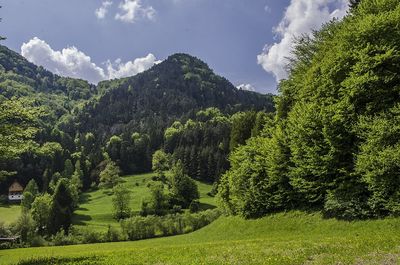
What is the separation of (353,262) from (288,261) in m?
2.96

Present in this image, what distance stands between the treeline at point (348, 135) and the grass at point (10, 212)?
12701 cm

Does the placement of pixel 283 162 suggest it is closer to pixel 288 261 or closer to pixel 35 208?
pixel 288 261

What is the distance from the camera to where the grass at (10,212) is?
152 metres

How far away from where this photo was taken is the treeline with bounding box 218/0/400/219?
35625mm

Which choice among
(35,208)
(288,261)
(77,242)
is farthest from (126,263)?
(35,208)

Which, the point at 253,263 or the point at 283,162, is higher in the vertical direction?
the point at 283,162

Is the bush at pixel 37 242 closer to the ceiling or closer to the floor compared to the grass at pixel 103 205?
closer to the floor

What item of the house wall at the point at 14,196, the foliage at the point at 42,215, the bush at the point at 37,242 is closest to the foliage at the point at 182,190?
the foliage at the point at 42,215

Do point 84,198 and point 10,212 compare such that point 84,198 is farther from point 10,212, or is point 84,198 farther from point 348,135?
point 348,135

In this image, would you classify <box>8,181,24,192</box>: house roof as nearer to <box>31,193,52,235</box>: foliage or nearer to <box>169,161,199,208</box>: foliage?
<box>31,193,52,235</box>: foliage

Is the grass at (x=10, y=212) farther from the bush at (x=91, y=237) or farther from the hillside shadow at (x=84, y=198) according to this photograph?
the bush at (x=91, y=237)

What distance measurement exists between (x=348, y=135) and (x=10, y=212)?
524ft

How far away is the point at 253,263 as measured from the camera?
64.5ft

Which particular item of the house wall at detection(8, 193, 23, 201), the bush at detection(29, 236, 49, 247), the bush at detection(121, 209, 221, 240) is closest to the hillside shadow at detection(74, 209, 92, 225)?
the bush at detection(29, 236, 49, 247)
